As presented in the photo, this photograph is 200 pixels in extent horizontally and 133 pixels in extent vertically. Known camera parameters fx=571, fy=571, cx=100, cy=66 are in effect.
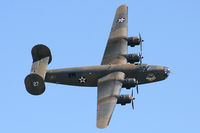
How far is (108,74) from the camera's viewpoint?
62.7 meters

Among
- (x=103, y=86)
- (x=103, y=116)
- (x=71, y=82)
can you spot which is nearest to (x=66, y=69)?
(x=71, y=82)

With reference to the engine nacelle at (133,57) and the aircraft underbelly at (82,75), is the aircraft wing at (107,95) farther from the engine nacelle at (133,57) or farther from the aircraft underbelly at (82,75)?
the engine nacelle at (133,57)

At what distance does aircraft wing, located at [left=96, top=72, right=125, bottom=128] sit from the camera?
55.7m

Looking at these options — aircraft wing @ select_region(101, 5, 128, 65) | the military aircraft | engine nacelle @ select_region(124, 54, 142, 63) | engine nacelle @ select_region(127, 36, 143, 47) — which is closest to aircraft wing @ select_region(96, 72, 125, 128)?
the military aircraft

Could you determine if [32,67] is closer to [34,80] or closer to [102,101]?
[34,80]

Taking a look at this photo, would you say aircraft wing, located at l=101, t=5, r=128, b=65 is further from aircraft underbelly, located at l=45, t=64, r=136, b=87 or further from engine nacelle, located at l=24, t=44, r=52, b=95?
engine nacelle, located at l=24, t=44, r=52, b=95

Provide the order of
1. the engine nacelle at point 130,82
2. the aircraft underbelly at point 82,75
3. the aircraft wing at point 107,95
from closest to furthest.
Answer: the aircraft wing at point 107,95
the engine nacelle at point 130,82
the aircraft underbelly at point 82,75

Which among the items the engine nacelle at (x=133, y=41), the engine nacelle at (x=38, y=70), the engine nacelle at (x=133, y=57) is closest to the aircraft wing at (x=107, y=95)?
the engine nacelle at (x=133, y=57)

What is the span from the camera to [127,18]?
7188cm

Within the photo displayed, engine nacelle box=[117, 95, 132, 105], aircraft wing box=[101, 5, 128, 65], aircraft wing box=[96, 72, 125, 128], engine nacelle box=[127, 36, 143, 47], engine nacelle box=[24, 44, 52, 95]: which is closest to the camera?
A: aircraft wing box=[96, 72, 125, 128]

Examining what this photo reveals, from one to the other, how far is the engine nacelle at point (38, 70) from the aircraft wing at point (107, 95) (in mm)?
6432

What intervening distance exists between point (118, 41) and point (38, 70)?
10.6 metres

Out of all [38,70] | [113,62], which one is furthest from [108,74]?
[38,70]

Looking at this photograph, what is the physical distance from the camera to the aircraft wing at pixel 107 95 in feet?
183
